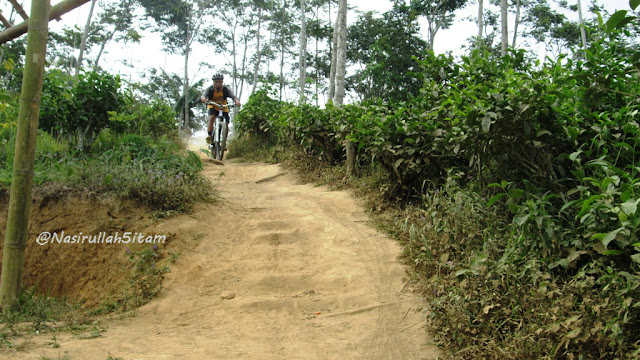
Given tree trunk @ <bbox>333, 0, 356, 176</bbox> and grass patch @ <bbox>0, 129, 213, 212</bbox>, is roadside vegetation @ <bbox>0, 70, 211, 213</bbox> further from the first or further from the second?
tree trunk @ <bbox>333, 0, 356, 176</bbox>

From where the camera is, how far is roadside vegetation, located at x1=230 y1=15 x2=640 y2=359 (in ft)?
8.99

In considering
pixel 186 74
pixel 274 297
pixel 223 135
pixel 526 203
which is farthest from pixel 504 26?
pixel 186 74

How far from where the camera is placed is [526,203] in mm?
3428

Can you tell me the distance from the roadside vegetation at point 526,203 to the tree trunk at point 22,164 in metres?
3.23

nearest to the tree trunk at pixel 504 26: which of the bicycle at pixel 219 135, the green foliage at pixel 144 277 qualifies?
the bicycle at pixel 219 135

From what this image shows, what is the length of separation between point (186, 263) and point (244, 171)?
440cm

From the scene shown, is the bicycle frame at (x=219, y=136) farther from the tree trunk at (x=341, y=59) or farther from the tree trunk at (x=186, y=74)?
the tree trunk at (x=186, y=74)

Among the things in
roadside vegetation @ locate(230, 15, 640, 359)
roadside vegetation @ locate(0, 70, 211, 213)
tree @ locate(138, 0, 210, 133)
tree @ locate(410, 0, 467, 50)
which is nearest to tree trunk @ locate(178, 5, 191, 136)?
tree @ locate(138, 0, 210, 133)

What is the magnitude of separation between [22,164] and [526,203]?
387cm

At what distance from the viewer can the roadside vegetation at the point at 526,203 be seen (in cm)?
274

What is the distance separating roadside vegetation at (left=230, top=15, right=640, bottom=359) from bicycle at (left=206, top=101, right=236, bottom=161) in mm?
5087

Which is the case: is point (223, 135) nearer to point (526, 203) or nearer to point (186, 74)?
point (526, 203)

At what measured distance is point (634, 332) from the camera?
257 cm

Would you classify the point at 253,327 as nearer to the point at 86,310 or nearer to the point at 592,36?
the point at 86,310
